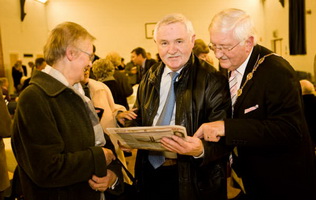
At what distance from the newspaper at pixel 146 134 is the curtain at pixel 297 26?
997 centimetres

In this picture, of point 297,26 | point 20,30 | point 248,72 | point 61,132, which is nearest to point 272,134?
point 248,72

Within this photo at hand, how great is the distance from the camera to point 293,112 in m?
1.61

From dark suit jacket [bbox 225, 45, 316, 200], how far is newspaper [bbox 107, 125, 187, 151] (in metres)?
0.31

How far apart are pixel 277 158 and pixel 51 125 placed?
122 cm

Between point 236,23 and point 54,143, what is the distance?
46.1 inches

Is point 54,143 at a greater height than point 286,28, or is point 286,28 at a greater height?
point 286,28

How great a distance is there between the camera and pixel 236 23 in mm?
1764

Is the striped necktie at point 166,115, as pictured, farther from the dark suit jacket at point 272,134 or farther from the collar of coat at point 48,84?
the collar of coat at point 48,84

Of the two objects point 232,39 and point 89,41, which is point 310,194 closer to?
point 232,39

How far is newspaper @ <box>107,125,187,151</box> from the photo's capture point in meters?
1.53

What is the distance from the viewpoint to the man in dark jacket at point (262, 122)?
63.7 inches

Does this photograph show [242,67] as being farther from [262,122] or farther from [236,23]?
[262,122]

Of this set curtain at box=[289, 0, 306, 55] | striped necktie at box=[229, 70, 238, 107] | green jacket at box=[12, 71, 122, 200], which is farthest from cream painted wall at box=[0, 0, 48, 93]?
striped necktie at box=[229, 70, 238, 107]

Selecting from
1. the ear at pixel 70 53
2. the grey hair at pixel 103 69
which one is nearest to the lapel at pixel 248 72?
the ear at pixel 70 53
